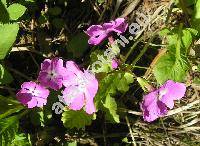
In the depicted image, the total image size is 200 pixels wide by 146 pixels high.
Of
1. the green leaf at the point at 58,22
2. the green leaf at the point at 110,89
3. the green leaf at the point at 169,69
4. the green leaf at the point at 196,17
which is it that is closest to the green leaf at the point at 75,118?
the green leaf at the point at 110,89

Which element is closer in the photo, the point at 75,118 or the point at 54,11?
the point at 75,118

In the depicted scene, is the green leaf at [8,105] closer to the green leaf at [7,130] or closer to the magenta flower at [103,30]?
the green leaf at [7,130]

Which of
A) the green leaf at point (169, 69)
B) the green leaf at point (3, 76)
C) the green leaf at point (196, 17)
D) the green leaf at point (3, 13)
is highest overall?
the green leaf at point (3, 13)

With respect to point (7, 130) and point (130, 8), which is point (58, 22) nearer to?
point (130, 8)

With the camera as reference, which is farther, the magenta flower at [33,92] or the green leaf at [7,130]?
the magenta flower at [33,92]

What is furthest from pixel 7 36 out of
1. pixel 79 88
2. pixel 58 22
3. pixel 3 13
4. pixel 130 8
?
pixel 130 8

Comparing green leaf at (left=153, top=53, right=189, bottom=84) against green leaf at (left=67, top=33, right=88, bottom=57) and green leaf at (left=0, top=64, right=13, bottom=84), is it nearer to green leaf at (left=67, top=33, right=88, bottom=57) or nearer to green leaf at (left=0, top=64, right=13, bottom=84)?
green leaf at (left=67, top=33, right=88, bottom=57)
